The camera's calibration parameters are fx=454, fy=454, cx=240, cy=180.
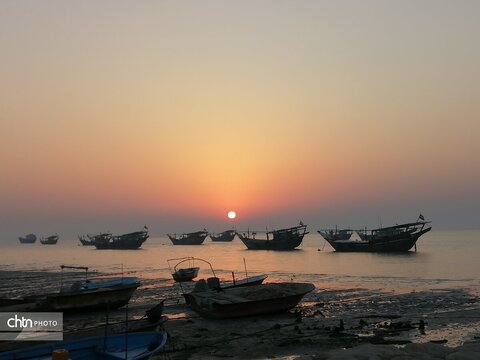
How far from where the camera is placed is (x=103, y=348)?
9.54m

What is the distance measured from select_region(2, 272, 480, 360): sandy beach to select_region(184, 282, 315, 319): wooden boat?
0.31 m

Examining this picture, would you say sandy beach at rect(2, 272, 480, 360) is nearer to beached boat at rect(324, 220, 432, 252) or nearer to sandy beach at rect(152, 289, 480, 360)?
sandy beach at rect(152, 289, 480, 360)

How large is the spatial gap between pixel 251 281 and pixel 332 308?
226 inches

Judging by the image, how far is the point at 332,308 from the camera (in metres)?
21.0

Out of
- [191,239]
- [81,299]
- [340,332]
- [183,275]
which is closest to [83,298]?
[81,299]

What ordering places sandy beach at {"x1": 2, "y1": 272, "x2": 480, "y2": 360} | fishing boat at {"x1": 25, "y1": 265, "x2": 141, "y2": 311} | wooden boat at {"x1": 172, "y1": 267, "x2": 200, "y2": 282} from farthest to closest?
wooden boat at {"x1": 172, "y1": 267, "x2": 200, "y2": 282} → fishing boat at {"x1": 25, "y1": 265, "x2": 141, "y2": 311} → sandy beach at {"x1": 2, "y1": 272, "x2": 480, "y2": 360}

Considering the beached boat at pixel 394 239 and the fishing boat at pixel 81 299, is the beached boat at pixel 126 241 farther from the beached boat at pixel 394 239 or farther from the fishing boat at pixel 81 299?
the fishing boat at pixel 81 299

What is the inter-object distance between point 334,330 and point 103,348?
26.4ft

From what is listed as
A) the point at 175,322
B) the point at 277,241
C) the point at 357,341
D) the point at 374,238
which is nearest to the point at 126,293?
the point at 175,322

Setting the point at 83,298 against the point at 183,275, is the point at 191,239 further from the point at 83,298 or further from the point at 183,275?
the point at 83,298

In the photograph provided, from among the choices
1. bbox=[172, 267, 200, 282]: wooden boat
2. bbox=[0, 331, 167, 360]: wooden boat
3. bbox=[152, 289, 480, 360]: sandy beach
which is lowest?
bbox=[152, 289, 480, 360]: sandy beach

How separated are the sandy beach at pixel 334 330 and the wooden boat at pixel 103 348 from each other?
2492 millimetres

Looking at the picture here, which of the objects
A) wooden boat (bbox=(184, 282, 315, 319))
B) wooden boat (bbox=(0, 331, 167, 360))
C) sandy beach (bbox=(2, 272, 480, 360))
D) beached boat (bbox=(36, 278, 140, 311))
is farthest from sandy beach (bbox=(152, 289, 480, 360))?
wooden boat (bbox=(0, 331, 167, 360))

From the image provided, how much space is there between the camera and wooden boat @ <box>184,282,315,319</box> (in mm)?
17438
